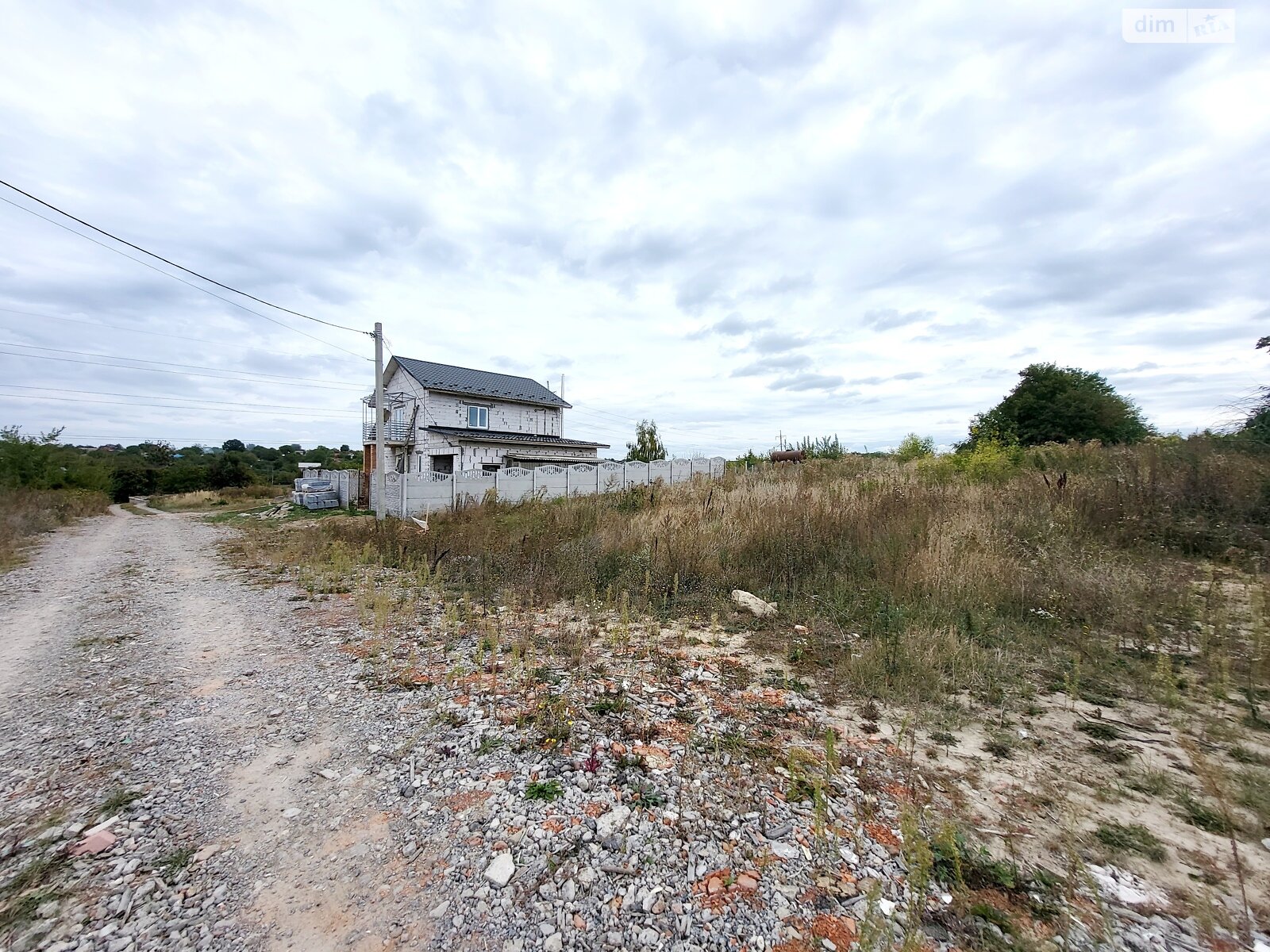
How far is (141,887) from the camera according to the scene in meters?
1.96

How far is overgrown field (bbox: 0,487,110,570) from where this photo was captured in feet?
36.8

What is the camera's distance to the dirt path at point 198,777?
72.7 inches

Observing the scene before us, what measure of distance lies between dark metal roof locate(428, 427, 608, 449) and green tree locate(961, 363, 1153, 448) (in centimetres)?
2162

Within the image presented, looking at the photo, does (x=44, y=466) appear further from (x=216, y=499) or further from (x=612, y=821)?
(x=612, y=821)

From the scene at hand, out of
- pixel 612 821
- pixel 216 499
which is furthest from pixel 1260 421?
pixel 216 499

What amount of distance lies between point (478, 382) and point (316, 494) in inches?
448

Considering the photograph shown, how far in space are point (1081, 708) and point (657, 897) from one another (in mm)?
3277

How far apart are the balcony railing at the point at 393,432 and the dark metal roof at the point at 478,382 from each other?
2853mm

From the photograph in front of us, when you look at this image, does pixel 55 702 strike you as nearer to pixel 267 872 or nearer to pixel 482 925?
pixel 267 872

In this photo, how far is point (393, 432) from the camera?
2723 centimetres

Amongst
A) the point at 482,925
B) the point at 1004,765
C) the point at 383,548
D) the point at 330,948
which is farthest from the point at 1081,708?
the point at 383,548

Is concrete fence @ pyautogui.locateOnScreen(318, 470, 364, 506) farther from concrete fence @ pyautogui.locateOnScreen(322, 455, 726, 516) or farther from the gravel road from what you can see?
the gravel road

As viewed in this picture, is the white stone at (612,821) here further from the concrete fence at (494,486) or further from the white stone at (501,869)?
the concrete fence at (494,486)

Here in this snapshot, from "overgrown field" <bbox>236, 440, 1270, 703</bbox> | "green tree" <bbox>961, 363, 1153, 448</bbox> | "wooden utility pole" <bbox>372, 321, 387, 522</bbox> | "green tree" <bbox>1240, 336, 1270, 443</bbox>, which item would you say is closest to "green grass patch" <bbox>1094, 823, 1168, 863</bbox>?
"overgrown field" <bbox>236, 440, 1270, 703</bbox>
